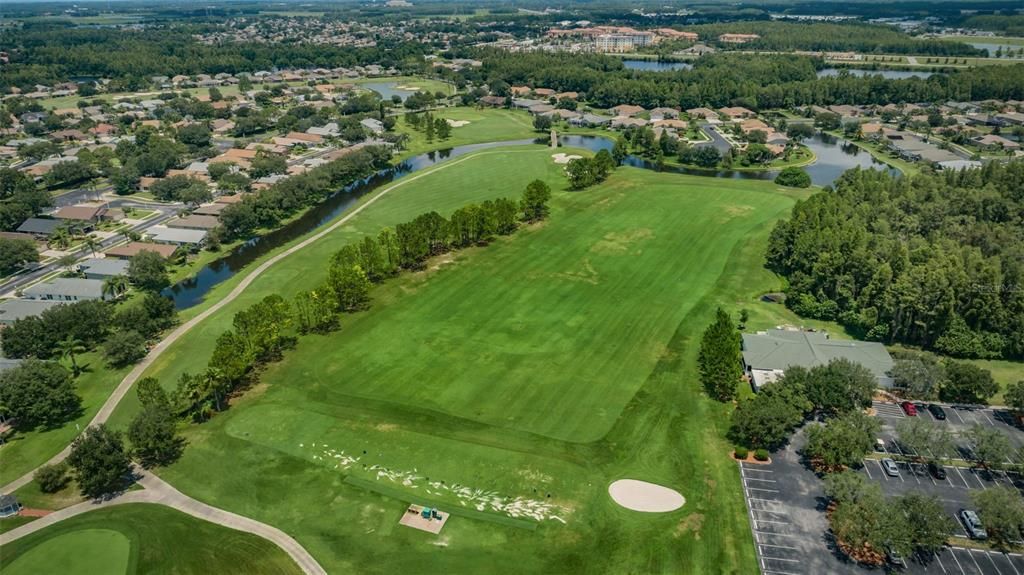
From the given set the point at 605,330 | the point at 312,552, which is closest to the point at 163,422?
the point at 312,552

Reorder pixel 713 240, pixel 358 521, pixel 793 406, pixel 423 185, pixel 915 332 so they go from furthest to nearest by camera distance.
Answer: pixel 423 185 → pixel 713 240 → pixel 915 332 → pixel 793 406 → pixel 358 521

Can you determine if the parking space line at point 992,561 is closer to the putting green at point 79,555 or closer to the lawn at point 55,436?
the putting green at point 79,555

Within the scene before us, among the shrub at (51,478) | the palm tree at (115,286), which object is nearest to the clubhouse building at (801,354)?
the shrub at (51,478)

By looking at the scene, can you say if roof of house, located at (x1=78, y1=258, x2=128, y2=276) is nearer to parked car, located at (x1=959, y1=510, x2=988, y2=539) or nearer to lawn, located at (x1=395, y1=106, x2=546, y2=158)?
lawn, located at (x1=395, y1=106, x2=546, y2=158)

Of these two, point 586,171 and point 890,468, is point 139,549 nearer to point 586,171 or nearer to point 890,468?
point 890,468

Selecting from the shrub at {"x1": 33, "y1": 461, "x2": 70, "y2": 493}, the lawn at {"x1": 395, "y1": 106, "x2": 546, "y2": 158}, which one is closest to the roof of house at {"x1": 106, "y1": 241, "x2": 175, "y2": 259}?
the shrub at {"x1": 33, "y1": 461, "x2": 70, "y2": 493}

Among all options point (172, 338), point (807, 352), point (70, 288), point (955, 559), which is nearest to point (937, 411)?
point (807, 352)

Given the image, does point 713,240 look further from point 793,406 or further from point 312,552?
point 312,552

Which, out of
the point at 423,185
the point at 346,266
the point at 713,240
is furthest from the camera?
the point at 423,185
